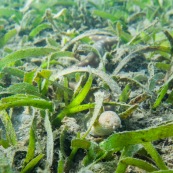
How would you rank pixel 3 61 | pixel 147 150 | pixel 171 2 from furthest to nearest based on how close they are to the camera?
pixel 171 2 < pixel 3 61 < pixel 147 150

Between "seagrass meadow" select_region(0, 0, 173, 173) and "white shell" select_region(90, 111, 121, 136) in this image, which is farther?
"white shell" select_region(90, 111, 121, 136)

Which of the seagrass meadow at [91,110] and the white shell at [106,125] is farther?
the white shell at [106,125]

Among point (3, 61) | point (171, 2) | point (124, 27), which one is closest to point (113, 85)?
point (3, 61)

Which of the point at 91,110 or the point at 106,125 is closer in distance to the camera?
the point at 106,125

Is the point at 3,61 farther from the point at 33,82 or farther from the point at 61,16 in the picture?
the point at 61,16
